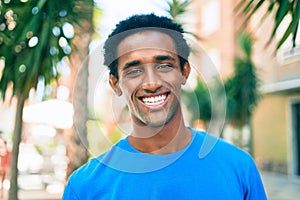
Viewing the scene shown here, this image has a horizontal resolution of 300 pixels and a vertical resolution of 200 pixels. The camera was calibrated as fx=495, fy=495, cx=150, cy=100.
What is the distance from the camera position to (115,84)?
1.56 metres

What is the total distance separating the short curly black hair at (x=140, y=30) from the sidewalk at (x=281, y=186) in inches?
349

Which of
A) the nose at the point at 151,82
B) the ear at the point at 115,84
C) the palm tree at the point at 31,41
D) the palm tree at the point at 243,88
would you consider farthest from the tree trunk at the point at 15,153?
the palm tree at the point at 243,88

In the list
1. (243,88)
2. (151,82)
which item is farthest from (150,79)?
(243,88)

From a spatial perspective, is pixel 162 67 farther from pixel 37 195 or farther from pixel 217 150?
pixel 37 195

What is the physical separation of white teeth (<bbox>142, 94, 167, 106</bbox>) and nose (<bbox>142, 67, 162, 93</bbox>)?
0.02 m

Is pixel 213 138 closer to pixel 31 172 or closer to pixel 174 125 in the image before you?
pixel 174 125

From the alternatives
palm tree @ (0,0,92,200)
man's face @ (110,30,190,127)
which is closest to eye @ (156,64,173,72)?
man's face @ (110,30,190,127)

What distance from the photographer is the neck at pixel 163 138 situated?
154cm

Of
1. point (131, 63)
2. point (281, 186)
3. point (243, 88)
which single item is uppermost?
point (243, 88)

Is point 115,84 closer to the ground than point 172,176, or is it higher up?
higher up

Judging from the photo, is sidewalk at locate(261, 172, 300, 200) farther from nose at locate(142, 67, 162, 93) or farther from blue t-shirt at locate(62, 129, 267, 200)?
nose at locate(142, 67, 162, 93)

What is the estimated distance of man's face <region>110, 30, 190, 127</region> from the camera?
1389mm

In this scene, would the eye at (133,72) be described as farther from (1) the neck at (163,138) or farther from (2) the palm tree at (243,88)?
(2) the palm tree at (243,88)

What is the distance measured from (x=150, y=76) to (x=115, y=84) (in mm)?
210
